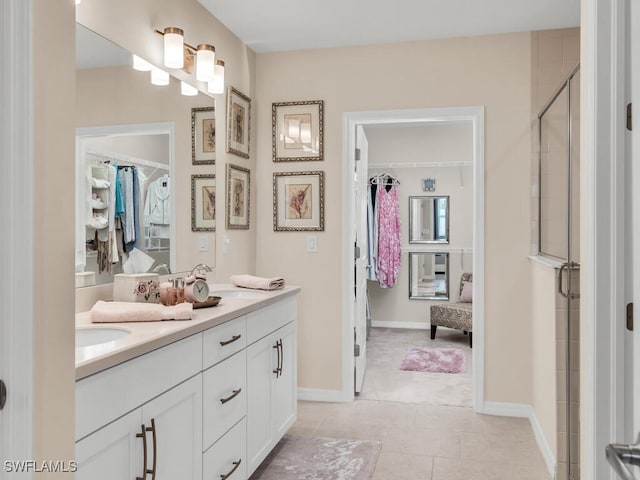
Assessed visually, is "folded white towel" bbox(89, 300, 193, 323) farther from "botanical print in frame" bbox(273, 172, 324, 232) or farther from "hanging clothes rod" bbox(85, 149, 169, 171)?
"botanical print in frame" bbox(273, 172, 324, 232)

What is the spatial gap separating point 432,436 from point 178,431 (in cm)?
188

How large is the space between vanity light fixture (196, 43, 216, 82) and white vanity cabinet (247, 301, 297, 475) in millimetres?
1359

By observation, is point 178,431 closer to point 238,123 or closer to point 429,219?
point 238,123

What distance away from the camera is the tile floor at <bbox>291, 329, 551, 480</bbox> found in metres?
2.73

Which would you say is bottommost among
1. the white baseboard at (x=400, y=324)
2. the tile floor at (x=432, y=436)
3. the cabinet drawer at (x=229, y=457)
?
the tile floor at (x=432, y=436)

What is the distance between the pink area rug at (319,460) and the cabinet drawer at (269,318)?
72cm

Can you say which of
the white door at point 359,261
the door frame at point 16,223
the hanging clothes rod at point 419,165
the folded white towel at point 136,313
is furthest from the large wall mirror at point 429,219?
the door frame at point 16,223

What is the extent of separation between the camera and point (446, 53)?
12.1 feet

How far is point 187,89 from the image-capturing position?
2965 millimetres
